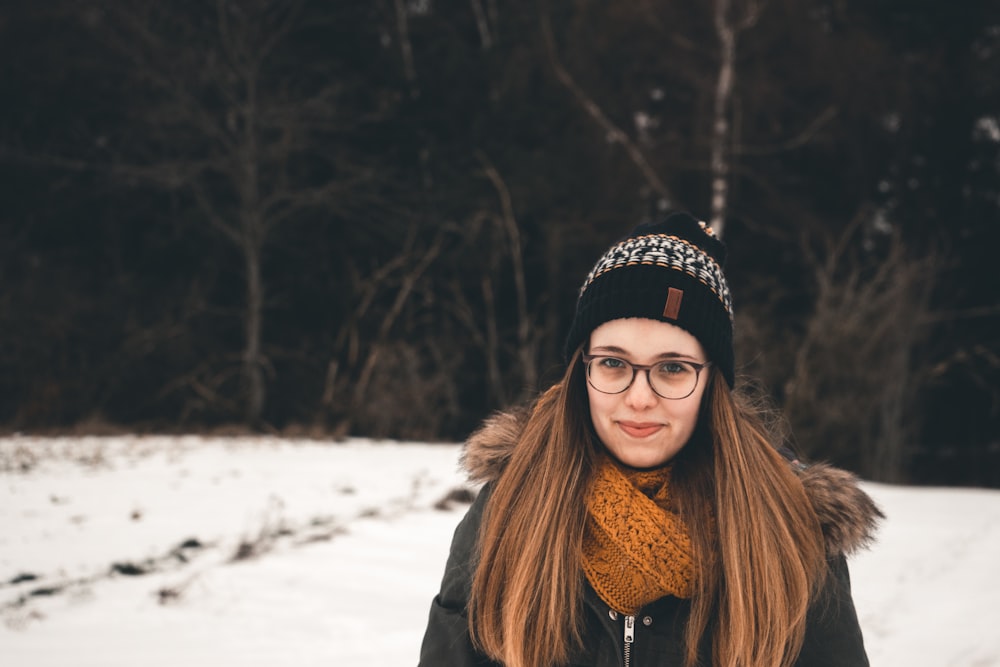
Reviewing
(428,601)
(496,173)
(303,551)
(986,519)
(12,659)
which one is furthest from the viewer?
(496,173)

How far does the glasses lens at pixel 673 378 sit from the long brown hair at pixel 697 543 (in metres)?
0.09

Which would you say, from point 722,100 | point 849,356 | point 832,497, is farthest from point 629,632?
point 722,100

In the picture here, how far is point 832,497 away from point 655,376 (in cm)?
48

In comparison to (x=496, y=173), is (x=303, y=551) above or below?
below

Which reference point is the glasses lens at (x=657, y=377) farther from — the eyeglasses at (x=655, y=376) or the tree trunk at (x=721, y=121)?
the tree trunk at (x=721, y=121)

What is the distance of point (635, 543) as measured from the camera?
1.65m

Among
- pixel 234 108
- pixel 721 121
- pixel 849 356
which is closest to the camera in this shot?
pixel 849 356

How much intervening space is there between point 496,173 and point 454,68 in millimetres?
1959

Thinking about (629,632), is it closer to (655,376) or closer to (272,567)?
(655,376)

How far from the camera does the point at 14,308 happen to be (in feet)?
33.5

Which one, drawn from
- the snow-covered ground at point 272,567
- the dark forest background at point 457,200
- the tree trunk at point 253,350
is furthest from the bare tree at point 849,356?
the tree trunk at point 253,350

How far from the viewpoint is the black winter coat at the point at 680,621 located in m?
1.65

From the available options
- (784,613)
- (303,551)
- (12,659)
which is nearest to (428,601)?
(303,551)

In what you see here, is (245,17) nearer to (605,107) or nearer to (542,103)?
(542,103)
